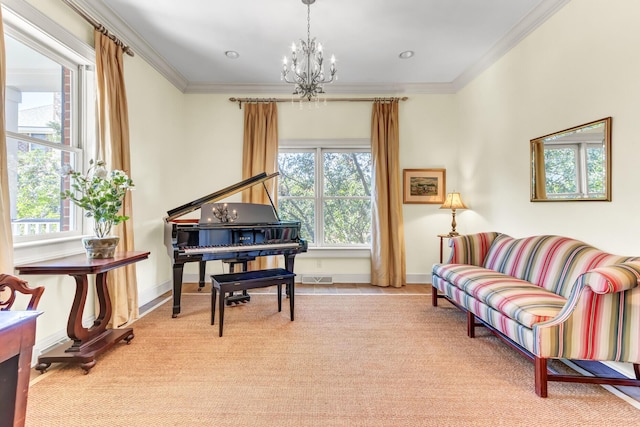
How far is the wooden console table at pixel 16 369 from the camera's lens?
1.04 meters

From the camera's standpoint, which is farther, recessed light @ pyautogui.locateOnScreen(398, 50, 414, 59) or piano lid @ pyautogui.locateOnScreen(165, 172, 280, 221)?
recessed light @ pyautogui.locateOnScreen(398, 50, 414, 59)

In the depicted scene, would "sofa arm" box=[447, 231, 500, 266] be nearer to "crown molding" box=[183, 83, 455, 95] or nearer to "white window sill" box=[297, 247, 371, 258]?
"white window sill" box=[297, 247, 371, 258]

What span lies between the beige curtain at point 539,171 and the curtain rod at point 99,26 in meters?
4.51

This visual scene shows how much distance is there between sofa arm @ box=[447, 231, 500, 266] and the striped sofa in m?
0.39

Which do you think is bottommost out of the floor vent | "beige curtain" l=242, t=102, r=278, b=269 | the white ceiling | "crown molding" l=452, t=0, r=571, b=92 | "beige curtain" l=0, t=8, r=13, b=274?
the floor vent

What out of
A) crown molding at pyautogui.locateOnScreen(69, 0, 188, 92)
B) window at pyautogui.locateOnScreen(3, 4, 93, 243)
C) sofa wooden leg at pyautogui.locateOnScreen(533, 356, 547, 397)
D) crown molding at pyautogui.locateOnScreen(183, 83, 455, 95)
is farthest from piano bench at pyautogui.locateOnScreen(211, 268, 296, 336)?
crown molding at pyautogui.locateOnScreen(183, 83, 455, 95)

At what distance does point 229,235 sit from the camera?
10.6 ft

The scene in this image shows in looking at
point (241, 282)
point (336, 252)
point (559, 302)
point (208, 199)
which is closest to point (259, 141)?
point (208, 199)

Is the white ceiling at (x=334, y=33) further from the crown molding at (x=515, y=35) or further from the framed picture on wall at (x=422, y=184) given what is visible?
the framed picture on wall at (x=422, y=184)

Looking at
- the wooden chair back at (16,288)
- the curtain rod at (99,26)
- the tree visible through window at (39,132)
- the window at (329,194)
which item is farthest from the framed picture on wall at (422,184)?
the wooden chair back at (16,288)

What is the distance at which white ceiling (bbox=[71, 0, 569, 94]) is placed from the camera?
282 cm

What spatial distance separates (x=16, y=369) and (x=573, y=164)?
3.85 m

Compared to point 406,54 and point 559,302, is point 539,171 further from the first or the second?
point 406,54

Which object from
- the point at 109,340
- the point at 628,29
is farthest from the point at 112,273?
the point at 628,29
